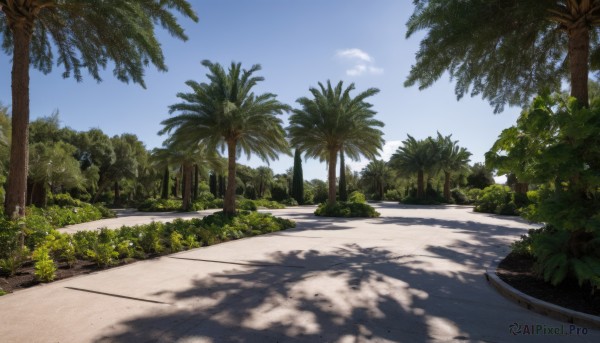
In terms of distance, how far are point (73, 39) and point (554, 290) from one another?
1136cm

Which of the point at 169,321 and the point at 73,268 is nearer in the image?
the point at 169,321

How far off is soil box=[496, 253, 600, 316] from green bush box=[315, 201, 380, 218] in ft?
41.5

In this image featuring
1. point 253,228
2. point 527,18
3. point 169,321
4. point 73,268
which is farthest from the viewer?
point 253,228

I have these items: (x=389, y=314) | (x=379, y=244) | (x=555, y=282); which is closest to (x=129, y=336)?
(x=389, y=314)

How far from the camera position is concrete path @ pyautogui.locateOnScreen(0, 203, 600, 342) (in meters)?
3.51

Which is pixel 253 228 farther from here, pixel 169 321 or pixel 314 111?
pixel 314 111

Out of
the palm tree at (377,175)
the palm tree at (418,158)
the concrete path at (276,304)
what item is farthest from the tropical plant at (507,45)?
the palm tree at (377,175)

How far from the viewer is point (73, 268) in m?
6.09

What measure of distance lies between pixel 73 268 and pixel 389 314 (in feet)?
18.1

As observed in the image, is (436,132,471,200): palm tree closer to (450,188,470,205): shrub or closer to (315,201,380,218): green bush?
(450,188,470,205): shrub

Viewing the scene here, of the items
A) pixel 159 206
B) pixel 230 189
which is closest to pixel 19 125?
pixel 230 189

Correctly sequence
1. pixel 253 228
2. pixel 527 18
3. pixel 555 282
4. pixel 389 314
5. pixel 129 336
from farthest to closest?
pixel 253 228 → pixel 527 18 → pixel 555 282 → pixel 389 314 → pixel 129 336

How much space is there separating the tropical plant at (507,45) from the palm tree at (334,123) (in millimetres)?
10228

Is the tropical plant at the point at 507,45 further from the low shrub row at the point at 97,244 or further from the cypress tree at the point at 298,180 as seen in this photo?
the cypress tree at the point at 298,180
